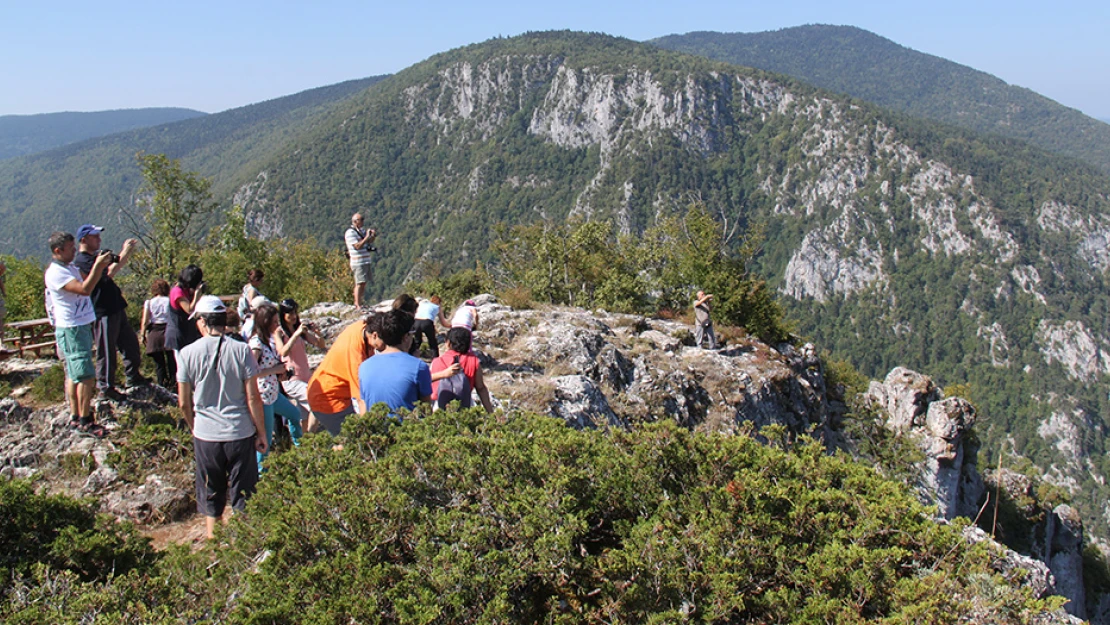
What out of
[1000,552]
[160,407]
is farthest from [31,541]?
[1000,552]

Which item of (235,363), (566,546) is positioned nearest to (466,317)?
(235,363)

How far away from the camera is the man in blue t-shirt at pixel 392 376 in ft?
16.3

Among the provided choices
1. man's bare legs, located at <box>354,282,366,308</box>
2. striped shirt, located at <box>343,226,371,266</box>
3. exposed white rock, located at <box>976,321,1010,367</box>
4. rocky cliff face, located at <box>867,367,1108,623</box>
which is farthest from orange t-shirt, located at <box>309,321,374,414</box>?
exposed white rock, located at <box>976,321,1010,367</box>

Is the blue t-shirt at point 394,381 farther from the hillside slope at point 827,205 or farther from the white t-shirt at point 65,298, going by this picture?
the hillside slope at point 827,205

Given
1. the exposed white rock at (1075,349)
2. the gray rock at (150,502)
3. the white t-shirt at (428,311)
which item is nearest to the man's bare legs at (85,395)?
the gray rock at (150,502)

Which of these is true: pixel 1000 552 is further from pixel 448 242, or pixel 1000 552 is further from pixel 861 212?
pixel 861 212

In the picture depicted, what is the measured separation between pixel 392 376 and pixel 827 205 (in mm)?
180893

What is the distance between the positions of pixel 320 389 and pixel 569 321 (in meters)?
8.64

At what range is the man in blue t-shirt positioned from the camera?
4961 millimetres

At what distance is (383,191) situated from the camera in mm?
182125

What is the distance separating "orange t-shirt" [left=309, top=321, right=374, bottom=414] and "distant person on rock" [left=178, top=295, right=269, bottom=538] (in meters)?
0.75

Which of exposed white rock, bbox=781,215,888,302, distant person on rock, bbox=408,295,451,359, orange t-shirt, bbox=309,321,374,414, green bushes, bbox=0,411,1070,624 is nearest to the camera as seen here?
green bushes, bbox=0,411,1070,624

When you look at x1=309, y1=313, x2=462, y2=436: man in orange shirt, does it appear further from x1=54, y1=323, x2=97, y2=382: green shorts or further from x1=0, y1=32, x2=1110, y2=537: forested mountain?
x1=0, y1=32, x2=1110, y2=537: forested mountain

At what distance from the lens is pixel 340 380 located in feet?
18.7
